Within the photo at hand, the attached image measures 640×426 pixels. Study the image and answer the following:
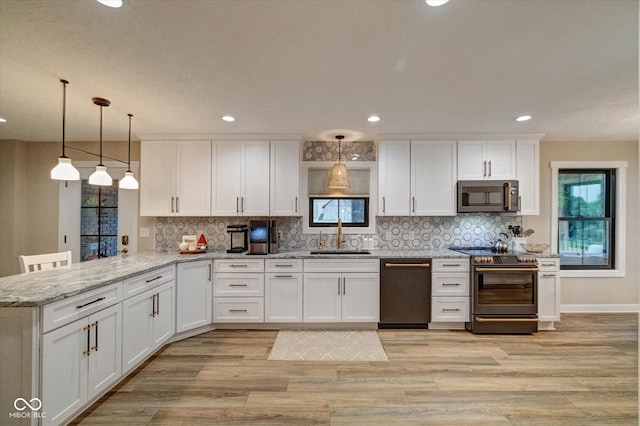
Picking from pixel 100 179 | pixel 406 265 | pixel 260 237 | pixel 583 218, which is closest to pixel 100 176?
pixel 100 179

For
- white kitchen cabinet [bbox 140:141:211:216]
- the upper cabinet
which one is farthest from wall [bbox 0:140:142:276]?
the upper cabinet

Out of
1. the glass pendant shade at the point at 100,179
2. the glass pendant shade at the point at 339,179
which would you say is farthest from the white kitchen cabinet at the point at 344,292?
the glass pendant shade at the point at 100,179

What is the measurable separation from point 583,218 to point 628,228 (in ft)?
1.92

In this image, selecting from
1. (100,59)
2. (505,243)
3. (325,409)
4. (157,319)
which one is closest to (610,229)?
(505,243)

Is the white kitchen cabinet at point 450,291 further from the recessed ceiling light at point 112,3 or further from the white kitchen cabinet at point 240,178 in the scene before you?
the recessed ceiling light at point 112,3

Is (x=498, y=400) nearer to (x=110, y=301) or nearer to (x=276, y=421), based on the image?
(x=276, y=421)

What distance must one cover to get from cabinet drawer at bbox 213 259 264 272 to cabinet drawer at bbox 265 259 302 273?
0.09 meters

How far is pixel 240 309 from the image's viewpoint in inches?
140

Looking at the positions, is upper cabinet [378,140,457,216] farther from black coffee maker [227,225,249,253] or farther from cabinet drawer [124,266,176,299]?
cabinet drawer [124,266,176,299]

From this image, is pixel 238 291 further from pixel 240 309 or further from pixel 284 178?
pixel 284 178

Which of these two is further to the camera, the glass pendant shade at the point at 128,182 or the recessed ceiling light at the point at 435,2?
the glass pendant shade at the point at 128,182

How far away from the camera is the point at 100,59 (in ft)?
6.57

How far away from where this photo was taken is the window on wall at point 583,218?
4.26m

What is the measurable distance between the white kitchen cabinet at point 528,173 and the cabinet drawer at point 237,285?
355 cm
